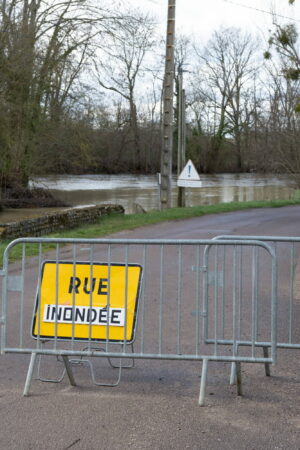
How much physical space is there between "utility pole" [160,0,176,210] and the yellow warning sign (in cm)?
1947

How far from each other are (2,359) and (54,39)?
76.8 ft

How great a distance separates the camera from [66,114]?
94.9 ft

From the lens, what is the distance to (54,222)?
18625 mm

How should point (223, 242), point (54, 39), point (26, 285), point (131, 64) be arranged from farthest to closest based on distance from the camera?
1. point (131, 64)
2. point (54, 39)
3. point (26, 285)
4. point (223, 242)

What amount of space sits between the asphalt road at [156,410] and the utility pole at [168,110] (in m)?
19.1

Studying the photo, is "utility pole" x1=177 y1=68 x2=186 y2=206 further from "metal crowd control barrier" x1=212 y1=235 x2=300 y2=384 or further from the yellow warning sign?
the yellow warning sign

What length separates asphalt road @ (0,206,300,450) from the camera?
4.07 m

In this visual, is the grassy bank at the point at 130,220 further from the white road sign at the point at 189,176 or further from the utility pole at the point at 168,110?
the utility pole at the point at 168,110

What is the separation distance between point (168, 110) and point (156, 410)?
67.2 feet

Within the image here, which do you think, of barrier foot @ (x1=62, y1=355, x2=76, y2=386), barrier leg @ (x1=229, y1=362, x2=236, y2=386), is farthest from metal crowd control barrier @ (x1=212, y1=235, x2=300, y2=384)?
barrier foot @ (x1=62, y1=355, x2=76, y2=386)

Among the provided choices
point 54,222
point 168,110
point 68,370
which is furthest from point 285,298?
point 168,110

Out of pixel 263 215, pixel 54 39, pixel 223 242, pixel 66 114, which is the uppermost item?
pixel 54 39

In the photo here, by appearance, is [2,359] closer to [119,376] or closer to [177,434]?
[119,376]

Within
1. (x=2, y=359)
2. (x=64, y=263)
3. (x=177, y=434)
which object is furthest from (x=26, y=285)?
(x=177, y=434)
